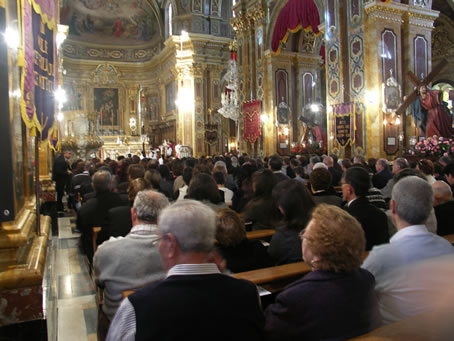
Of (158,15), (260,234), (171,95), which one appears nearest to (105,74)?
(158,15)

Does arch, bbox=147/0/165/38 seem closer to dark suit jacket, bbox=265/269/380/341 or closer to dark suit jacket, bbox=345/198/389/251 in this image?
dark suit jacket, bbox=345/198/389/251

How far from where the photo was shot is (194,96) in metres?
24.0

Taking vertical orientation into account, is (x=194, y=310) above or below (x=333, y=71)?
below

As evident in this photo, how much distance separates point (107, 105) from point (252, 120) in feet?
49.0

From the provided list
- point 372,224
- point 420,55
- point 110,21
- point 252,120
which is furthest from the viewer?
point 110,21

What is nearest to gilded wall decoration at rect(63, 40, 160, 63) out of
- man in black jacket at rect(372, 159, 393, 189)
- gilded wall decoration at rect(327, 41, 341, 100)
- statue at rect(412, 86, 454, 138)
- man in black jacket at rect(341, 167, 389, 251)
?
gilded wall decoration at rect(327, 41, 341, 100)

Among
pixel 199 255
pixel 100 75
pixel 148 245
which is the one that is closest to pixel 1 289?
pixel 148 245

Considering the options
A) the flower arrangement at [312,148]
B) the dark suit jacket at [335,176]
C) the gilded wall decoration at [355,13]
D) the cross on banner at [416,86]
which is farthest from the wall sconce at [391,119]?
the dark suit jacket at [335,176]

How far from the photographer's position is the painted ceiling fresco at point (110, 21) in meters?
27.3

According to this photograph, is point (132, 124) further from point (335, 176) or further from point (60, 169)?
point (335, 176)

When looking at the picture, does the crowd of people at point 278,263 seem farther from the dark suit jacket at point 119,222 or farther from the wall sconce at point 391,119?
the wall sconce at point 391,119

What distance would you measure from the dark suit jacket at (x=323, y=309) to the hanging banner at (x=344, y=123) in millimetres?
11193

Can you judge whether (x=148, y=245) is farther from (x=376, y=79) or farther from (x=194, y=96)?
(x=194, y=96)

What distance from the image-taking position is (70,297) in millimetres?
4582
